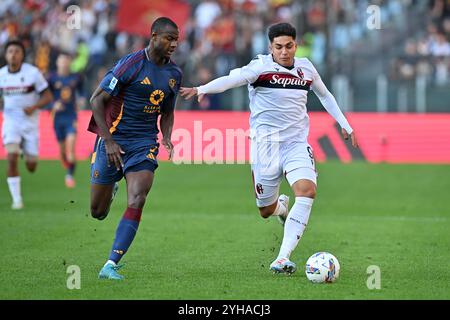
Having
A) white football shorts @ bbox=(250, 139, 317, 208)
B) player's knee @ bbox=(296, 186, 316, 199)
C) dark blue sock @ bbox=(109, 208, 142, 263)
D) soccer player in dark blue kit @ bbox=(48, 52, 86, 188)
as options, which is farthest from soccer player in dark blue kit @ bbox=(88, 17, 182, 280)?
soccer player in dark blue kit @ bbox=(48, 52, 86, 188)

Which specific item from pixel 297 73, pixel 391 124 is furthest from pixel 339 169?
pixel 297 73

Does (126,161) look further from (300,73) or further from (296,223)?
(300,73)

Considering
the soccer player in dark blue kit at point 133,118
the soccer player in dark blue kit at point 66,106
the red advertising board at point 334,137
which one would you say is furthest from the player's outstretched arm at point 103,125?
the red advertising board at point 334,137

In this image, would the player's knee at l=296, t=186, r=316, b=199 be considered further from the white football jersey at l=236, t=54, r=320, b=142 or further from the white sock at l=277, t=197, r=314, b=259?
the white football jersey at l=236, t=54, r=320, b=142

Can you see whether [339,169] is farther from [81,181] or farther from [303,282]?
[303,282]

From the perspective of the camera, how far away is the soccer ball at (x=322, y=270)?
378 inches

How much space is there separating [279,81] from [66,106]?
11558 mm

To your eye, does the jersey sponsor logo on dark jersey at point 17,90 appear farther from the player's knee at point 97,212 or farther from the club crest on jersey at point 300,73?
the club crest on jersey at point 300,73

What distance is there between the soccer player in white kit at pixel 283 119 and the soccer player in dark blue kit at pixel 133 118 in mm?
597

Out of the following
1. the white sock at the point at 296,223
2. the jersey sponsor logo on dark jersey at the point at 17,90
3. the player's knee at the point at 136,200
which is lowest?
the white sock at the point at 296,223

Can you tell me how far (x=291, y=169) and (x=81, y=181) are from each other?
12.8 metres

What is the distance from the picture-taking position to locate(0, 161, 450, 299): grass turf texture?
927cm

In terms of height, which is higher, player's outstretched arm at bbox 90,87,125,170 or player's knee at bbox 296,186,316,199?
player's outstretched arm at bbox 90,87,125,170

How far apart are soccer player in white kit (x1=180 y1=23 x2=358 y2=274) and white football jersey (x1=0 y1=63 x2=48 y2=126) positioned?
7.36 m
